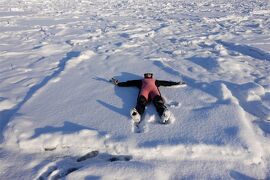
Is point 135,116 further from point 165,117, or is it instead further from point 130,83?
point 130,83

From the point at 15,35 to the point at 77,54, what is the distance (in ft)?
13.6

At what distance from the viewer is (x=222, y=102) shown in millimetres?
5191

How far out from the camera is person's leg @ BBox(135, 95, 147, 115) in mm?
4859

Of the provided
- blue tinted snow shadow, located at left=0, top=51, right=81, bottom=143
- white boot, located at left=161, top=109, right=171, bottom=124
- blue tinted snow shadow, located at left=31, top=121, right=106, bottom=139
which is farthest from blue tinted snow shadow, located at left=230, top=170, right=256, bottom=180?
blue tinted snow shadow, located at left=0, top=51, right=81, bottom=143

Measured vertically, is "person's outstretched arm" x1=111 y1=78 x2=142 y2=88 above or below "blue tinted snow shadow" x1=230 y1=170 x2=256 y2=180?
above

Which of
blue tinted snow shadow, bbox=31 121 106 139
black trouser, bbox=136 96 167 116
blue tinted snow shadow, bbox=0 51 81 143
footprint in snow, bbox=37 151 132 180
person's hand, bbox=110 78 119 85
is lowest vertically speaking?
footprint in snow, bbox=37 151 132 180

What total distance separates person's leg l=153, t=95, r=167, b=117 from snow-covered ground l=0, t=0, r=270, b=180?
124 mm

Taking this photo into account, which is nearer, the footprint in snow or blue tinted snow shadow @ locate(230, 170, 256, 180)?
blue tinted snow shadow @ locate(230, 170, 256, 180)

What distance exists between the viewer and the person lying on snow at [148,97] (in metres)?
4.64

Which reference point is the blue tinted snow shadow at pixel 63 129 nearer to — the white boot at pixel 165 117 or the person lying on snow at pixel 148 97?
the person lying on snow at pixel 148 97

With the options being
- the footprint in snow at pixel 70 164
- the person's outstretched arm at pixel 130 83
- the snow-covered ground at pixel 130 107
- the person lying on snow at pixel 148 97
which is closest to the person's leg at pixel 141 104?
the person lying on snow at pixel 148 97

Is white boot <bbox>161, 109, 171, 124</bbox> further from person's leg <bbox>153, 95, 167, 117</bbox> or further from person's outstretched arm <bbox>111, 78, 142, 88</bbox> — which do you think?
person's outstretched arm <bbox>111, 78, 142, 88</bbox>

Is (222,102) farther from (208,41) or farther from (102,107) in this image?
(208,41)

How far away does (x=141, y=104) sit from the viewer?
195 inches
